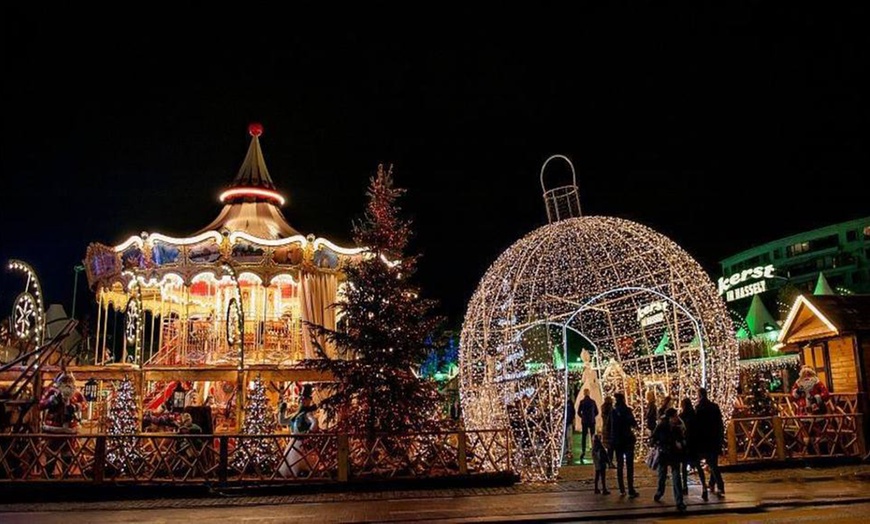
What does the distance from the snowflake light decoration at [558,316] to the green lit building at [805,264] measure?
57.3 meters

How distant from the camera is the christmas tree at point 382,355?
13.1m

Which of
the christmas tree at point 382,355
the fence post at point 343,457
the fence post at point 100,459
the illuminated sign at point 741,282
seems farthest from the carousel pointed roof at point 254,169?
the illuminated sign at point 741,282

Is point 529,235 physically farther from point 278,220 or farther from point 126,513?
point 278,220

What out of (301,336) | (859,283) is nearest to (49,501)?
(301,336)

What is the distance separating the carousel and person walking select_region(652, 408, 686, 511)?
383 inches

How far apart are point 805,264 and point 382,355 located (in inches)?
2905

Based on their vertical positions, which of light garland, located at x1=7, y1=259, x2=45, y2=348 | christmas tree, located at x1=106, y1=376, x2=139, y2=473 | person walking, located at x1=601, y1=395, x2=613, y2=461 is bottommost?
person walking, located at x1=601, y1=395, x2=613, y2=461

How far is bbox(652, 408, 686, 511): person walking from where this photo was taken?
30.0ft

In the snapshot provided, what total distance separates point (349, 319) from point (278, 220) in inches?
356

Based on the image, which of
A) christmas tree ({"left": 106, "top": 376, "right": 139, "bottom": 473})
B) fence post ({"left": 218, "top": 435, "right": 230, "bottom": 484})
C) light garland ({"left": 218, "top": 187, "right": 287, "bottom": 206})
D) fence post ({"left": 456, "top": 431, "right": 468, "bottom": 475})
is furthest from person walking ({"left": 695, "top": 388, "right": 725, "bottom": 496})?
light garland ({"left": 218, "top": 187, "right": 287, "bottom": 206})

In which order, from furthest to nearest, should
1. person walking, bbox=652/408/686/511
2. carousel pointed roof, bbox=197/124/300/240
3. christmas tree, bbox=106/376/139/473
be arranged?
carousel pointed roof, bbox=197/124/300/240
christmas tree, bbox=106/376/139/473
person walking, bbox=652/408/686/511

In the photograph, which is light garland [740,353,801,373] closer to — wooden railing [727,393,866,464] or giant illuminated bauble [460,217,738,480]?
wooden railing [727,393,866,464]

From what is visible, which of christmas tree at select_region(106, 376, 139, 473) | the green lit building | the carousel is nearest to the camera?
christmas tree at select_region(106, 376, 139, 473)

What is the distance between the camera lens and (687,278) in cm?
1273
